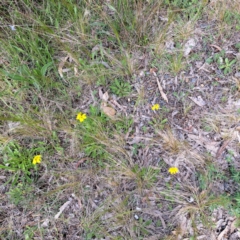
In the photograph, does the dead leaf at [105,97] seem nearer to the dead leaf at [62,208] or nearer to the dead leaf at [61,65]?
the dead leaf at [61,65]

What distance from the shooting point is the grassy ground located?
6.29 feet

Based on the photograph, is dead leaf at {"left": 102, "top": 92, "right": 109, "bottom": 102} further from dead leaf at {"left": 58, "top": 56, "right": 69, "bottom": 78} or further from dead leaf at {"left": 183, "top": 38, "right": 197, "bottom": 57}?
dead leaf at {"left": 183, "top": 38, "right": 197, "bottom": 57}

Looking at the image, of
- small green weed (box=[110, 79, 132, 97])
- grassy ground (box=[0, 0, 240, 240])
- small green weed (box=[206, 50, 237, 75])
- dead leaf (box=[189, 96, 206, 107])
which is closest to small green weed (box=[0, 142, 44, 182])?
grassy ground (box=[0, 0, 240, 240])

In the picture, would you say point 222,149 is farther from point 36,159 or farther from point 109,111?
point 36,159

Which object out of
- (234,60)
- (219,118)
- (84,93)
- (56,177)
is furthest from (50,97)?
(234,60)

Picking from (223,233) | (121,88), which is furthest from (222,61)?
(223,233)

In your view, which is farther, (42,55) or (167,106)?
(42,55)

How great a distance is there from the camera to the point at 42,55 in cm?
231

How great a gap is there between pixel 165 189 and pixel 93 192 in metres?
0.51

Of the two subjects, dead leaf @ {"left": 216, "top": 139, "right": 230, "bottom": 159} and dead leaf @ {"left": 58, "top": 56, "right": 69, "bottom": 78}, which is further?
dead leaf @ {"left": 58, "top": 56, "right": 69, "bottom": 78}

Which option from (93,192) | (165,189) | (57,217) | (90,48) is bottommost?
(57,217)

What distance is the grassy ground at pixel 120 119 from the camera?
1.92 meters

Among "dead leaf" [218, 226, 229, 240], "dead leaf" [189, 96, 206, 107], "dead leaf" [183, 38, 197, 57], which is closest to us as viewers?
"dead leaf" [218, 226, 229, 240]

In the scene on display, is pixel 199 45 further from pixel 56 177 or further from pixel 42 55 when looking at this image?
pixel 56 177
